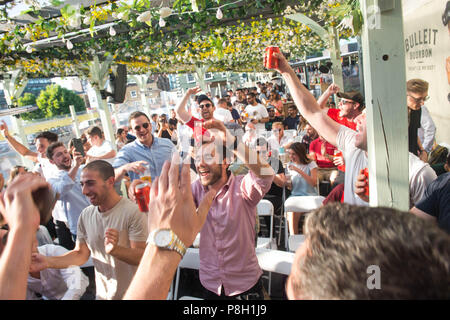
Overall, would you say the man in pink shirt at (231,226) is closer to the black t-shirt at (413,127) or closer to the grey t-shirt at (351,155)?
the grey t-shirt at (351,155)

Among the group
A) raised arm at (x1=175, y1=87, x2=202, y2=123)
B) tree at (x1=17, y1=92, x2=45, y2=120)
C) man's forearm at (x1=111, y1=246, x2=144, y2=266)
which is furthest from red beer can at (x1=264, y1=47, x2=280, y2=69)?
tree at (x1=17, y1=92, x2=45, y2=120)

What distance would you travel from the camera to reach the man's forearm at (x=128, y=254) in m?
1.72

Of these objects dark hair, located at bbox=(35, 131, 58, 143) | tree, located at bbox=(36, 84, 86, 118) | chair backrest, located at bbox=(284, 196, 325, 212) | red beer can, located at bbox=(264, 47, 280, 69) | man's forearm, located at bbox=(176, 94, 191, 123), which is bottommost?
chair backrest, located at bbox=(284, 196, 325, 212)

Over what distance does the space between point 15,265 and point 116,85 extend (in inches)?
227

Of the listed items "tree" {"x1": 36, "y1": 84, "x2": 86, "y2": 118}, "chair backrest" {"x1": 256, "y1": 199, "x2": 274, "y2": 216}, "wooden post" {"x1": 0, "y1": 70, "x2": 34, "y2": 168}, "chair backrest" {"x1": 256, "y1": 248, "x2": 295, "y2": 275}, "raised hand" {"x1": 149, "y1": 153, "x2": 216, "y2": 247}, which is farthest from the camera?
"tree" {"x1": 36, "y1": 84, "x2": 86, "y2": 118}

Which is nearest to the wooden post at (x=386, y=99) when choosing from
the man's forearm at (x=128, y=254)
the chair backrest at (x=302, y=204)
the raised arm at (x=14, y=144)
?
the man's forearm at (x=128, y=254)

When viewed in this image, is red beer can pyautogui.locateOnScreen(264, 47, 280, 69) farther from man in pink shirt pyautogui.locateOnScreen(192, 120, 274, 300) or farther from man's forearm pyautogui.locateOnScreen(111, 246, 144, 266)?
man's forearm pyautogui.locateOnScreen(111, 246, 144, 266)

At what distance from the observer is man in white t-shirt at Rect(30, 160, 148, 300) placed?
1954 millimetres

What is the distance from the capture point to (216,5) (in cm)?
377

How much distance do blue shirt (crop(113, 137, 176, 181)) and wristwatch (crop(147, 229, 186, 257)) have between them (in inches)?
→ 98.4

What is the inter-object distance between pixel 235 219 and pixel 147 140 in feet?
6.28

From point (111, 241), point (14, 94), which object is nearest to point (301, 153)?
point (111, 241)
